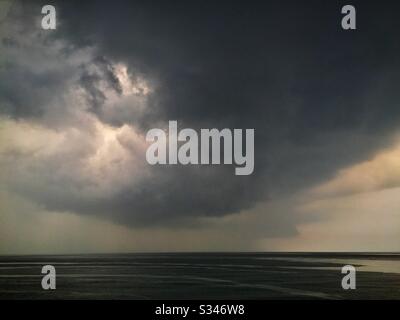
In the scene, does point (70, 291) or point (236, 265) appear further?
point (236, 265)

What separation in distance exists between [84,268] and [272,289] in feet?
11.0

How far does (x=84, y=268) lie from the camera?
9.45 metres

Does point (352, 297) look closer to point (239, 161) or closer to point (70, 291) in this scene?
point (239, 161)

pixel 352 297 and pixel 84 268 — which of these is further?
pixel 84 268
